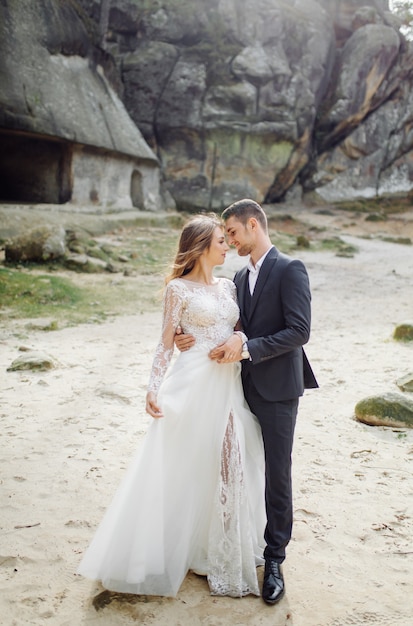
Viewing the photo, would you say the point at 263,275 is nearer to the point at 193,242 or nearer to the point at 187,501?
the point at 193,242

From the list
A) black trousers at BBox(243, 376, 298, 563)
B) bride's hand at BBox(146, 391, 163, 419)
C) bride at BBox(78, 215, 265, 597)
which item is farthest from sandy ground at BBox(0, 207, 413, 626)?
bride's hand at BBox(146, 391, 163, 419)

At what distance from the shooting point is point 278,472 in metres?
2.71

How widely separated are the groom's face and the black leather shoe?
1.63 meters

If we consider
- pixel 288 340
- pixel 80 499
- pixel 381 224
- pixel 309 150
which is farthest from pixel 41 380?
pixel 309 150

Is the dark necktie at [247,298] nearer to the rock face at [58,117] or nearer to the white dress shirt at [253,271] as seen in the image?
the white dress shirt at [253,271]

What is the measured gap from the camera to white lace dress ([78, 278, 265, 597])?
2633 millimetres

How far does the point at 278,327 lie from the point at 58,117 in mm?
14398

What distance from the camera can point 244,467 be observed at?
276 centimetres

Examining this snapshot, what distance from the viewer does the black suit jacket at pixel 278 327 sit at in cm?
265

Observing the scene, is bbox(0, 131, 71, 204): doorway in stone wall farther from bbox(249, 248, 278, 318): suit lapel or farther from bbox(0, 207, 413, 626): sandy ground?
bbox(249, 248, 278, 318): suit lapel

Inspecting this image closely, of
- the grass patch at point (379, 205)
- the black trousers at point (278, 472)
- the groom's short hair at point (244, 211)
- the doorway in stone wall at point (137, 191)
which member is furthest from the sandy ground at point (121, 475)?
the grass patch at point (379, 205)

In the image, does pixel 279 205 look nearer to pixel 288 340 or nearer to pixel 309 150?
pixel 309 150

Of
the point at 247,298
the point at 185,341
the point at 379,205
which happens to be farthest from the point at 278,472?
the point at 379,205

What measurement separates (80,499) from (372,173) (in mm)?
26178
